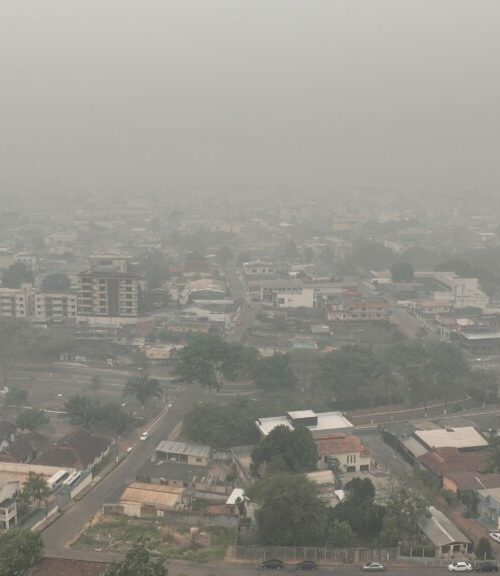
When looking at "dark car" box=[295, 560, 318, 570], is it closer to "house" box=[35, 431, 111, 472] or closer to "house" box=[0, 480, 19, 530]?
Result: "house" box=[0, 480, 19, 530]

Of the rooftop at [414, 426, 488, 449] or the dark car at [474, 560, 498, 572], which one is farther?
the rooftop at [414, 426, 488, 449]

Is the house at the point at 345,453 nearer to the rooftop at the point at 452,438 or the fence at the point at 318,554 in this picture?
the rooftop at the point at 452,438

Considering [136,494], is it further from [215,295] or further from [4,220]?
[4,220]

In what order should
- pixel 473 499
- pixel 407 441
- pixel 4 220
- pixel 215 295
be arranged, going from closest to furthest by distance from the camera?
1. pixel 473 499
2. pixel 407 441
3. pixel 215 295
4. pixel 4 220

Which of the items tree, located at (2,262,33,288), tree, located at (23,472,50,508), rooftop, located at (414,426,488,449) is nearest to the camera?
tree, located at (23,472,50,508)

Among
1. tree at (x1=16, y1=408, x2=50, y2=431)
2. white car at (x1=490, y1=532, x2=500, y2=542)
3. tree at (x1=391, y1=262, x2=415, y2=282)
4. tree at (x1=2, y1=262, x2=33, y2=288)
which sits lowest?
tree at (x1=2, y1=262, x2=33, y2=288)

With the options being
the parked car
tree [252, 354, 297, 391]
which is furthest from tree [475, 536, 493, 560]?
tree [252, 354, 297, 391]

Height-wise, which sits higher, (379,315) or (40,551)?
(40,551)

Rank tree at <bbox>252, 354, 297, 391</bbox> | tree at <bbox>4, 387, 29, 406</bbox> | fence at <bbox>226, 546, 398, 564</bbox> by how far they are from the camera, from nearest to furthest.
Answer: fence at <bbox>226, 546, 398, 564</bbox>, tree at <bbox>4, 387, 29, 406</bbox>, tree at <bbox>252, 354, 297, 391</bbox>

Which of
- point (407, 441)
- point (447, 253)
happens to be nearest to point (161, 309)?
point (407, 441)
